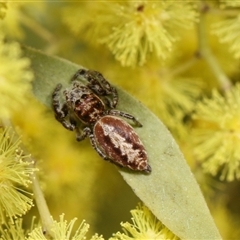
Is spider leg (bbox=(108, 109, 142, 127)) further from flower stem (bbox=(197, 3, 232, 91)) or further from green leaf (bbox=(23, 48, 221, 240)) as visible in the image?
flower stem (bbox=(197, 3, 232, 91))

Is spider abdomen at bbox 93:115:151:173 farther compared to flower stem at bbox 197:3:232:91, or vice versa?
flower stem at bbox 197:3:232:91

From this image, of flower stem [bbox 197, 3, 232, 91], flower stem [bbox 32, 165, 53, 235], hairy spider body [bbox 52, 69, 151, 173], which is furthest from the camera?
flower stem [bbox 197, 3, 232, 91]

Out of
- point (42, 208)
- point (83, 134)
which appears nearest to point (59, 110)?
point (83, 134)

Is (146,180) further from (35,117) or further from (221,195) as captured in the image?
(221,195)

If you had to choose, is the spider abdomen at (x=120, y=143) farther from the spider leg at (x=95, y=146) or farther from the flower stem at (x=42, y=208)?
the flower stem at (x=42, y=208)

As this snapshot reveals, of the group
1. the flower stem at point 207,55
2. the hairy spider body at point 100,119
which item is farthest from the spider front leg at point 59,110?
the flower stem at point 207,55

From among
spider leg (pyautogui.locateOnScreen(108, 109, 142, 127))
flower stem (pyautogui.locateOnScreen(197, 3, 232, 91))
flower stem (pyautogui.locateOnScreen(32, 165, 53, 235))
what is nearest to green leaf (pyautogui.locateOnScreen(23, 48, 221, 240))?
spider leg (pyautogui.locateOnScreen(108, 109, 142, 127))
